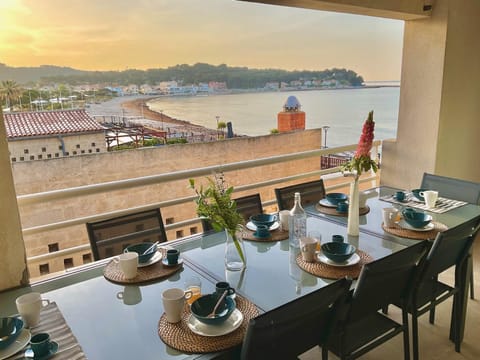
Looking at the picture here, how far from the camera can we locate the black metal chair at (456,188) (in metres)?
2.70

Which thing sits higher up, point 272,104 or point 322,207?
point 272,104

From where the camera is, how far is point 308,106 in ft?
19.8

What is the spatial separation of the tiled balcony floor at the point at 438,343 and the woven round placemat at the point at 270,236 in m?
0.76

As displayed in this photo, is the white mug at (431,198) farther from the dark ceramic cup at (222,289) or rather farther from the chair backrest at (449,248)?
the dark ceramic cup at (222,289)

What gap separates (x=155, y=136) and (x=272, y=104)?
2.11 metres

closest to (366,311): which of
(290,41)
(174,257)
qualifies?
(174,257)

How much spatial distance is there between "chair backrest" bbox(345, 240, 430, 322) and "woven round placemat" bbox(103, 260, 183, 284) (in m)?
0.81

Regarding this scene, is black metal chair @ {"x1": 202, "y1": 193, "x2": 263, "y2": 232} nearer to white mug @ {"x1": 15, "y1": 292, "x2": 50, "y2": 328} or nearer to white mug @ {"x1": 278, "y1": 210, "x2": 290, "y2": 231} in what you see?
white mug @ {"x1": 278, "y1": 210, "x2": 290, "y2": 231}

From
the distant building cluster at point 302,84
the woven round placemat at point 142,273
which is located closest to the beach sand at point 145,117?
the distant building cluster at point 302,84

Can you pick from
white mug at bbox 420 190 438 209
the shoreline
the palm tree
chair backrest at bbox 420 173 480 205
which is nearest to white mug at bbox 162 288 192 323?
white mug at bbox 420 190 438 209

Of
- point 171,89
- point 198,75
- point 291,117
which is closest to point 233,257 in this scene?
point 171,89

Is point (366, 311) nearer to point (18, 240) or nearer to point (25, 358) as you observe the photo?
point (25, 358)

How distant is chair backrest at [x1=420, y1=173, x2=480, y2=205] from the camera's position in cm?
270

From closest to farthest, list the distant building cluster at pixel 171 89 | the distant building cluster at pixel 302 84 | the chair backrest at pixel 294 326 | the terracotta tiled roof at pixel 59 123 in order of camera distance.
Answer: the chair backrest at pixel 294 326, the terracotta tiled roof at pixel 59 123, the distant building cluster at pixel 171 89, the distant building cluster at pixel 302 84
